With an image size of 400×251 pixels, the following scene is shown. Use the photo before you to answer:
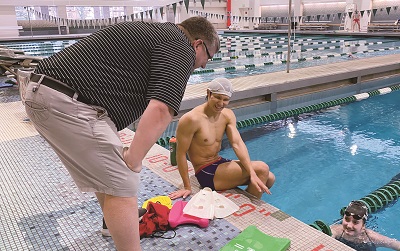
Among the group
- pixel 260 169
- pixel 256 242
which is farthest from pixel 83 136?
pixel 260 169

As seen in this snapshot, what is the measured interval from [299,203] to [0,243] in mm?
2424

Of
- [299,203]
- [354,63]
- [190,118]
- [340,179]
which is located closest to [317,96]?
[354,63]

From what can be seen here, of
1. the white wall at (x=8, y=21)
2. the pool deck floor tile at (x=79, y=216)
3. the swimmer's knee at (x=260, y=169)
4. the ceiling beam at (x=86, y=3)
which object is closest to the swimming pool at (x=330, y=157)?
the swimmer's knee at (x=260, y=169)

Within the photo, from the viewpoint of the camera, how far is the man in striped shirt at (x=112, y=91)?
1.14m

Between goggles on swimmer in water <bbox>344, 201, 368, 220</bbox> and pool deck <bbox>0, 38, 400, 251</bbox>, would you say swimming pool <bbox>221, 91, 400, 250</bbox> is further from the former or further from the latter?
pool deck <bbox>0, 38, 400, 251</bbox>

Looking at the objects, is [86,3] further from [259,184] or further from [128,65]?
[128,65]

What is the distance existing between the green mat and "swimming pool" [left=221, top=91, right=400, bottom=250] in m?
1.32

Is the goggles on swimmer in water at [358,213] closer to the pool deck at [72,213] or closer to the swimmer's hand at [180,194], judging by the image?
the pool deck at [72,213]

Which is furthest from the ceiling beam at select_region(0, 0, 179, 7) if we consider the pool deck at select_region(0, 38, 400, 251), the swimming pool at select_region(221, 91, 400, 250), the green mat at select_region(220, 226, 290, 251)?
the green mat at select_region(220, 226, 290, 251)

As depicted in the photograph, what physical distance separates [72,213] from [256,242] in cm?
112

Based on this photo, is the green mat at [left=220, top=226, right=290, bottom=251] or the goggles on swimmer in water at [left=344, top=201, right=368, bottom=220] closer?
the green mat at [left=220, top=226, right=290, bottom=251]

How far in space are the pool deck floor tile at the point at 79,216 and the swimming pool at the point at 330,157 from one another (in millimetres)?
1098

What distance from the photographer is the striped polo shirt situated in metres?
1.14

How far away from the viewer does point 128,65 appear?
1.16m
